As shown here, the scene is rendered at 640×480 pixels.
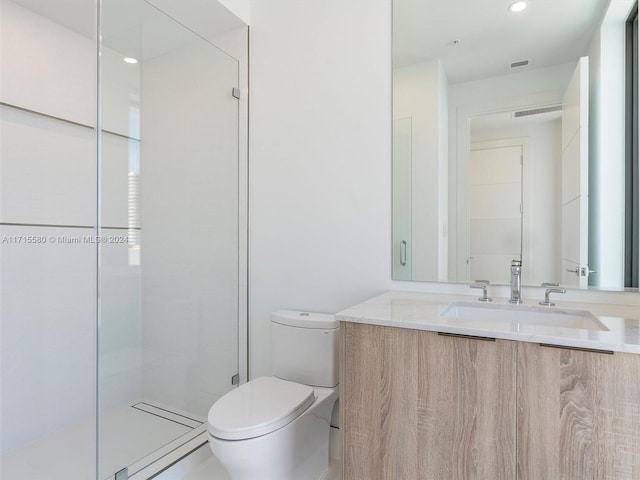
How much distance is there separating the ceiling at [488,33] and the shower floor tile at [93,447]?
2.23 meters

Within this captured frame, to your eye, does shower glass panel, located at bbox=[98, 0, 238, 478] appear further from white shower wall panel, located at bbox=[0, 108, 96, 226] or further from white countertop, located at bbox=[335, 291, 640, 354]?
white countertop, located at bbox=[335, 291, 640, 354]

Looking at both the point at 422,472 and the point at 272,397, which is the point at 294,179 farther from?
the point at 422,472

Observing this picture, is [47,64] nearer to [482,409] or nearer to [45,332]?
[45,332]

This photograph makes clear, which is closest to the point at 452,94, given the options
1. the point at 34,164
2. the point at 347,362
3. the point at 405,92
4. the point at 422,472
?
the point at 405,92

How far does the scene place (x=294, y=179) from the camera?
6.82 ft

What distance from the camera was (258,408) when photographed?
1.46 meters

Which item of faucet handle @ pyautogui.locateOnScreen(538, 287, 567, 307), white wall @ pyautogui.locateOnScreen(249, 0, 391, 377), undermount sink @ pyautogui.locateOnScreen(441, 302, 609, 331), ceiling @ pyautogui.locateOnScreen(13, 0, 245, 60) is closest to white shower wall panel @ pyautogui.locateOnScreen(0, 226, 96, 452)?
white wall @ pyautogui.locateOnScreen(249, 0, 391, 377)

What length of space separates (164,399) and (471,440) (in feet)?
5.58

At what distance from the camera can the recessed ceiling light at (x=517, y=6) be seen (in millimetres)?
1569

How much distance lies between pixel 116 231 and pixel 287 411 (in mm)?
1238

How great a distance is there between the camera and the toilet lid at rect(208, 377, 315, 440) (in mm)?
1331

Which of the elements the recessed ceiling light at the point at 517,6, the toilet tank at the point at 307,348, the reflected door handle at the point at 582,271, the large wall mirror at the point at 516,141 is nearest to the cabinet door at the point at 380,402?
the toilet tank at the point at 307,348

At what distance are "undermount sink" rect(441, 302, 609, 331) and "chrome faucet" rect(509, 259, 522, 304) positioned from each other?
6 centimetres

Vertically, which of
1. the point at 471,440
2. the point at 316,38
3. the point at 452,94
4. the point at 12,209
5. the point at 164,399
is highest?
the point at 316,38
